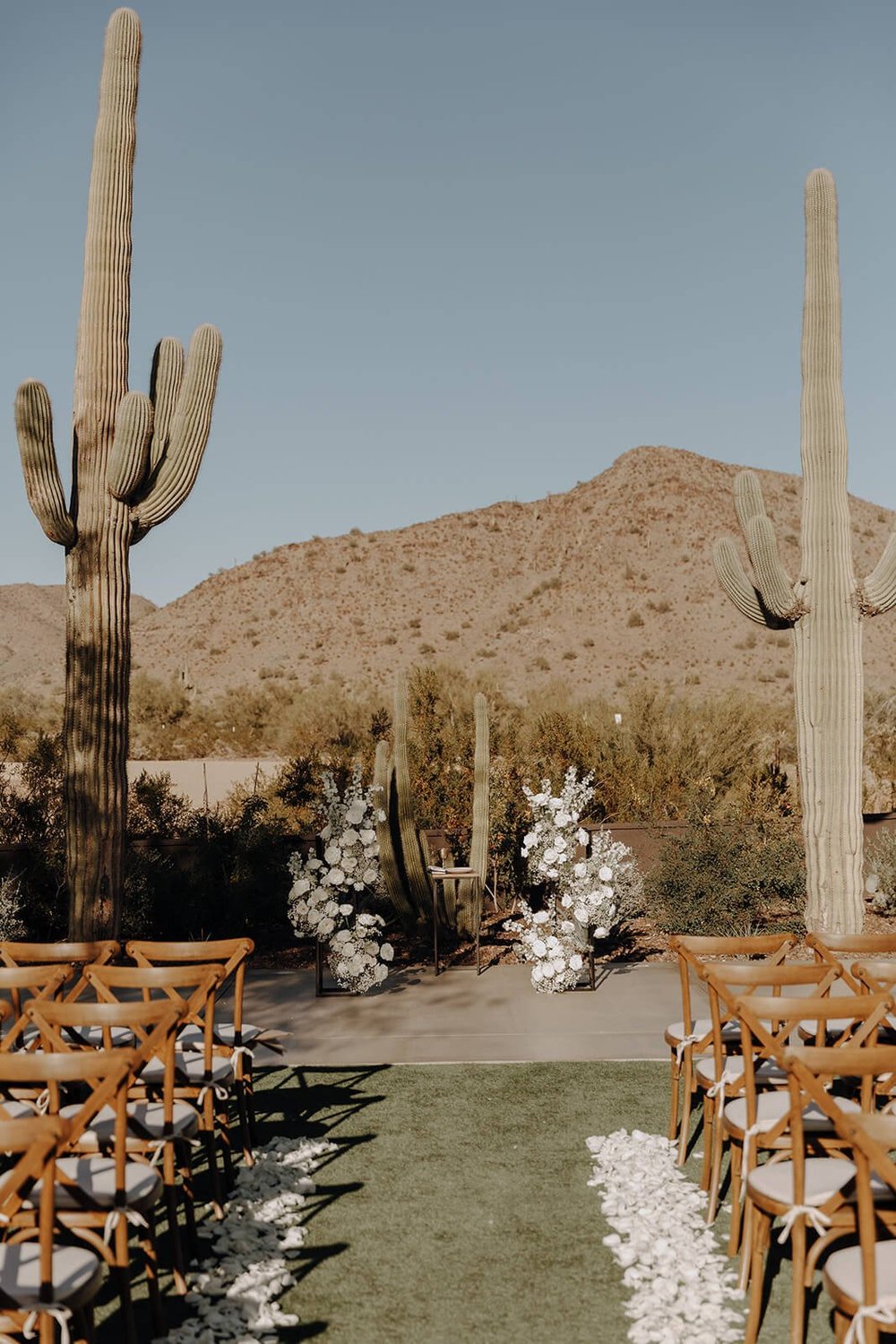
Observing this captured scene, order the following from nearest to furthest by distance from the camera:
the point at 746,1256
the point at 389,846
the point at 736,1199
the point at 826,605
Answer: the point at 746,1256 → the point at 736,1199 → the point at 826,605 → the point at 389,846

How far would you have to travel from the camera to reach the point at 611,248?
23500mm

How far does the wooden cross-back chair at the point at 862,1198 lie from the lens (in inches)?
92.7

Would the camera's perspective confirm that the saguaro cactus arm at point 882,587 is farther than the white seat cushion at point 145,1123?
Yes

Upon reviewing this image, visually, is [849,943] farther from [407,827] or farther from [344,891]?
[407,827]

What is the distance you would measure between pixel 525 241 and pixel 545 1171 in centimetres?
2200

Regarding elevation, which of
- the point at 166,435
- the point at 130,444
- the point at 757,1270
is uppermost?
the point at 166,435

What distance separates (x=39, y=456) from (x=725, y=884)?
20.5ft

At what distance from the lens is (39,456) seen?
22.3ft

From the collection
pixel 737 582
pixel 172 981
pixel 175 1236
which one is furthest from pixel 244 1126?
pixel 737 582

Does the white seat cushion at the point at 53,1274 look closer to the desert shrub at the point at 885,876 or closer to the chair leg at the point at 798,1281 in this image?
the chair leg at the point at 798,1281

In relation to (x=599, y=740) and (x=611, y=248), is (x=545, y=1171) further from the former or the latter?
(x=611, y=248)

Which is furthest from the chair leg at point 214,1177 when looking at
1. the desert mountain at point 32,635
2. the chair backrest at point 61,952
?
the desert mountain at point 32,635

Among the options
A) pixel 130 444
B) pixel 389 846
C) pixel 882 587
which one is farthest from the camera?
pixel 389 846

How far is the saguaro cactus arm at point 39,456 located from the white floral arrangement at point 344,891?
2.46 m
